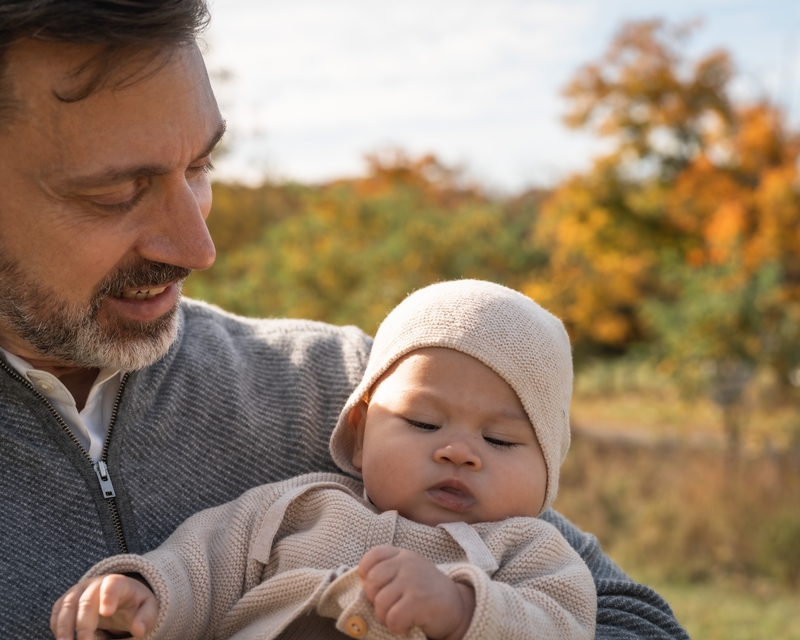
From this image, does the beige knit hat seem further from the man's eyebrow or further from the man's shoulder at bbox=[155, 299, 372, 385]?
the man's eyebrow

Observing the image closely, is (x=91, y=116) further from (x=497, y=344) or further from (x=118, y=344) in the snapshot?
(x=497, y=344)

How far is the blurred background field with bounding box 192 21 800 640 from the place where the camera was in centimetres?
765

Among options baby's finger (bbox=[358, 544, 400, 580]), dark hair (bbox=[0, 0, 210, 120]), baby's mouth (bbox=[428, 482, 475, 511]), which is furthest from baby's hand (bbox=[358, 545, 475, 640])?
dark hair (bbox=[0, 0, 210, 120])

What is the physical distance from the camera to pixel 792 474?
330 inches

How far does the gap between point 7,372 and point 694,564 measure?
6.39 metres

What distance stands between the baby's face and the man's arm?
0.87ft

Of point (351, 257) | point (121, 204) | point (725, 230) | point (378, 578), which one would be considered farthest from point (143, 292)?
point (725, 230)

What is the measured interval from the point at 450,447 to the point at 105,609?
0.90m

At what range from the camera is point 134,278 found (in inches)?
92.0

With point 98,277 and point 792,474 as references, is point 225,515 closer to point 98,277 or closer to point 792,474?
point 98,277

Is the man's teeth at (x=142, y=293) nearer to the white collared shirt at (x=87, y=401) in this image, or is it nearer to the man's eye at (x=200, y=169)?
the white collared shirt at (x=87, y=401)

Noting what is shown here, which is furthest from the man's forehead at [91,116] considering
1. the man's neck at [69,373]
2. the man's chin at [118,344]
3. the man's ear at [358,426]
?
the man's ear at [358,426]

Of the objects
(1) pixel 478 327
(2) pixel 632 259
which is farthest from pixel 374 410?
(2) pixel 632 259

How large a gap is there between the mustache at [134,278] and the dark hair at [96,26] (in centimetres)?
43
